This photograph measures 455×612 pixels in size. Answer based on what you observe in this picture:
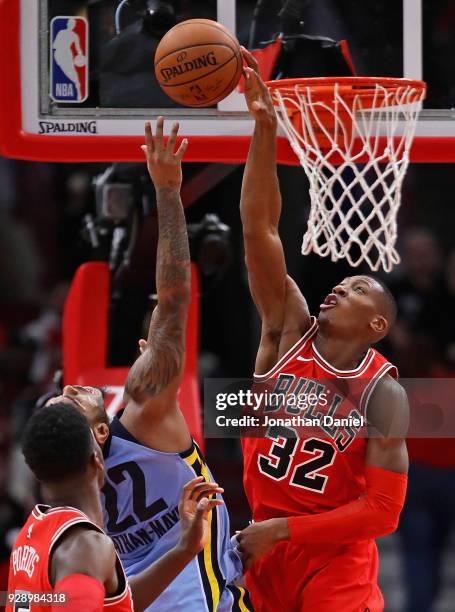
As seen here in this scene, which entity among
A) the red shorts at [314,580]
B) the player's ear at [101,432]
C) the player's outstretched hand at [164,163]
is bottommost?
the red shorts at [314,580]

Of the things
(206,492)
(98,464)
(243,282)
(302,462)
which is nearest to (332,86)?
(302,462)

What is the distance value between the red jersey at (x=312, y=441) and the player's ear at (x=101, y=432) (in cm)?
78

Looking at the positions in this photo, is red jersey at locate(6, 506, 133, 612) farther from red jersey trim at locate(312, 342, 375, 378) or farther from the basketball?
the basketball

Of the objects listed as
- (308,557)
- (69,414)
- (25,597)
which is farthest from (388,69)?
(25,597)

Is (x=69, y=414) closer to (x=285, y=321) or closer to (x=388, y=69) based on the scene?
(x=285, y=321)

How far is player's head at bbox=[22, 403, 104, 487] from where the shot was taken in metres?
2.94

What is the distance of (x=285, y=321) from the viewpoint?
14.3 feet

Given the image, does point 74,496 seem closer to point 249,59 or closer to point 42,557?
point 42,557

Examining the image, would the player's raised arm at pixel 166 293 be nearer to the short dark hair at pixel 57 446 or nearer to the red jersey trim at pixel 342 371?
the red jersey trim at pixel 342 371

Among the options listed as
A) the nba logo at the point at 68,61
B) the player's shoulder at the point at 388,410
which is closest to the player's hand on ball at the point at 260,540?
the player's shoulder at the point at 388,410

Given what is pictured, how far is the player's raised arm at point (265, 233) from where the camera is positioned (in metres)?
4.18

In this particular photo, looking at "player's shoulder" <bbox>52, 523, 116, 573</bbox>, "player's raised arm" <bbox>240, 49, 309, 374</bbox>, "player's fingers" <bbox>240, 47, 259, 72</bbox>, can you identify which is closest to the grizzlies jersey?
"player's raised arm" <bbox>240, 49, 309, 374</bbox>

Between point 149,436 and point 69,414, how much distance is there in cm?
78

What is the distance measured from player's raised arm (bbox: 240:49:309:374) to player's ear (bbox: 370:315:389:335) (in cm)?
25
